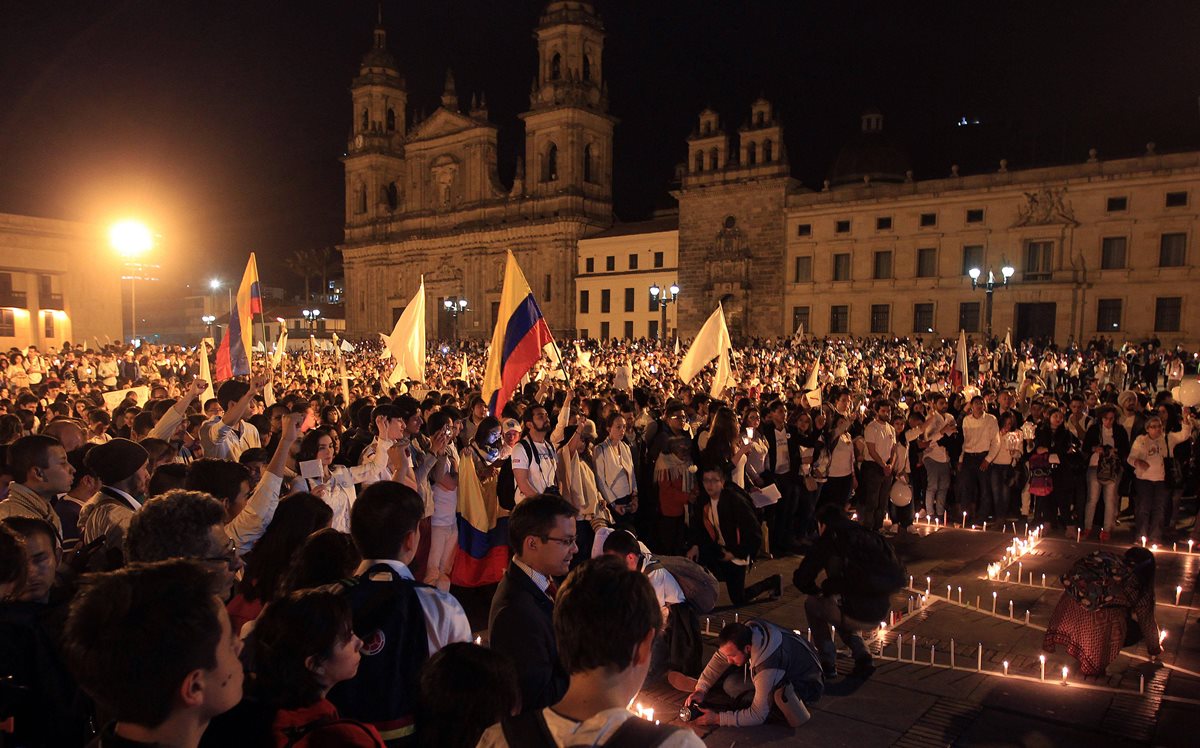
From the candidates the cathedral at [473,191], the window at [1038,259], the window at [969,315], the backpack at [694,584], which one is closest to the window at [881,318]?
the window at [969,315]

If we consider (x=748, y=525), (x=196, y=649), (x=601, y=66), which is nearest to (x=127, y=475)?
(x=196, y=649)

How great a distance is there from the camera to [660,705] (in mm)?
5160

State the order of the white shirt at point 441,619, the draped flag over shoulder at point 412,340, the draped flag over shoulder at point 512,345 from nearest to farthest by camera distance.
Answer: the white shirt at point 441,619 < the draped flag over shoulder at point 512,345 < the draped flag over shoulder at point 412,340

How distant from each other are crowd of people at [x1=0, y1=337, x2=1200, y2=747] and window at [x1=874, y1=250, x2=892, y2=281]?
115 ft

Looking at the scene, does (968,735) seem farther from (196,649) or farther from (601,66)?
(601,66)

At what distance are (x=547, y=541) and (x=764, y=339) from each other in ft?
149

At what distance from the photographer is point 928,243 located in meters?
44.5

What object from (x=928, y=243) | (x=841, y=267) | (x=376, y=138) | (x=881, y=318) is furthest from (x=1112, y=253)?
(x=376, y=138)

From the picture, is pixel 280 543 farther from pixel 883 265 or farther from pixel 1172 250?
pixel 883 265

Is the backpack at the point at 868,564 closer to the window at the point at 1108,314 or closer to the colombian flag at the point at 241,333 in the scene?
the colombian flag at the point at 241,333

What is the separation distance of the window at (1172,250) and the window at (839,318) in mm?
15359

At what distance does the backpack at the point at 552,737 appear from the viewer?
1800 mm

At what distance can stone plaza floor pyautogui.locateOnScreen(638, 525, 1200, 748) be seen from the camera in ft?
15.7

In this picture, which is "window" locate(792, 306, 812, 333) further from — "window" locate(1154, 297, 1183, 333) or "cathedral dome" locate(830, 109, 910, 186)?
"window" locate(1154, 297, 1183, 333)
